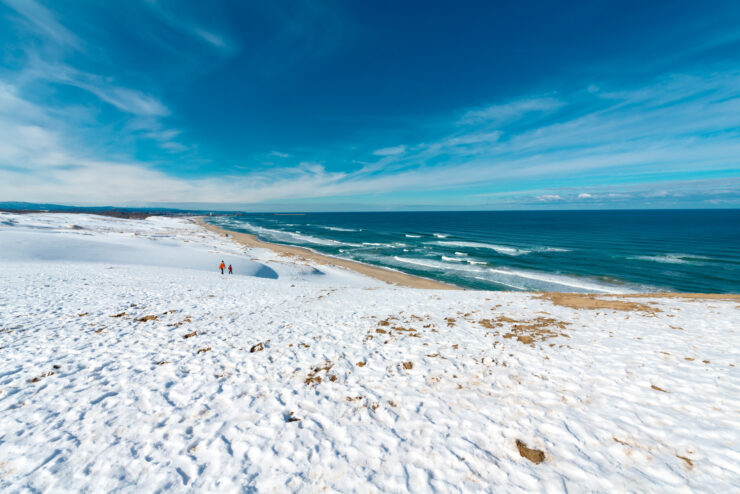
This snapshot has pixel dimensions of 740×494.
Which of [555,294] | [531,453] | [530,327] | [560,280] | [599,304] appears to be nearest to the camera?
[531,453]

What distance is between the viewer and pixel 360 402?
5.73m

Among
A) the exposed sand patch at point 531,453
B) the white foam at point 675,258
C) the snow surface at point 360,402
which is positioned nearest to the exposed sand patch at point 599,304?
the snow surface at point 360,402

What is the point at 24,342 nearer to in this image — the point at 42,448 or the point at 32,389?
the point at 32,389

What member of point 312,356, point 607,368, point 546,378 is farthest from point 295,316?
point 607,368

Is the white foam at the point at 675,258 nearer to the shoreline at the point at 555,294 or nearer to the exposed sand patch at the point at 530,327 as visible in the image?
→ the shoreline at the point at 555,294

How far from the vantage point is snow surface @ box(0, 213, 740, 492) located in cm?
401

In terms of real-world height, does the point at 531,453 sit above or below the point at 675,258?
above

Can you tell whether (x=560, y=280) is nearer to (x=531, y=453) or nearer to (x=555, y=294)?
(x=555, y=294)

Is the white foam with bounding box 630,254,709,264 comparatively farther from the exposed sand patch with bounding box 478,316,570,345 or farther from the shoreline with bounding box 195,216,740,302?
the exposed sand patch with bounding box 478,316,570,345

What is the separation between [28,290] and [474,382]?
64.5 ft

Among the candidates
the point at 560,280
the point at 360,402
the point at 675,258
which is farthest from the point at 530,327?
the point at 675,258

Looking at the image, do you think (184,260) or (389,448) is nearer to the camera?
(389,448)

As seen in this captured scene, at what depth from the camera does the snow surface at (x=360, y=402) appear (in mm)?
4012

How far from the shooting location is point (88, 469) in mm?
3941
